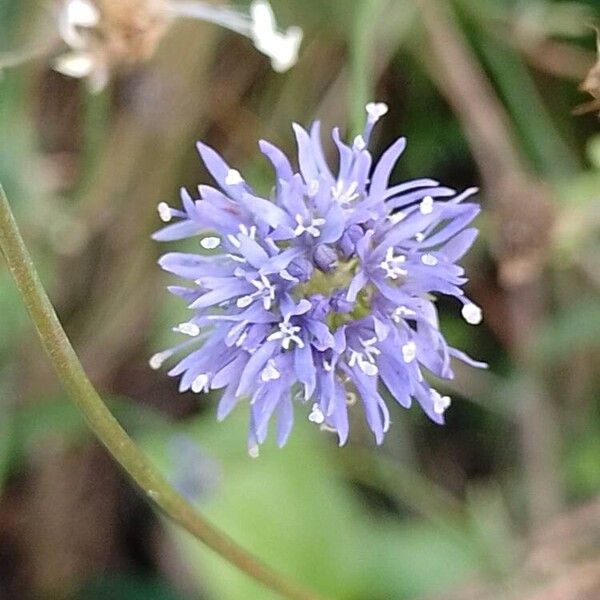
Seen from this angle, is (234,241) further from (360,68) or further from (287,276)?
(360,68)

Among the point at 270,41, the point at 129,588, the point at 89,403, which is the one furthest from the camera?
the point at 129,588

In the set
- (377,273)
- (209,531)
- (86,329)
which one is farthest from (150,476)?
(86,329)

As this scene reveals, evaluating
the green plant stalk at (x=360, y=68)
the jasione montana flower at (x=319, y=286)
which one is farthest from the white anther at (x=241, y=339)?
the green plant stalk at (x=360, y=68)

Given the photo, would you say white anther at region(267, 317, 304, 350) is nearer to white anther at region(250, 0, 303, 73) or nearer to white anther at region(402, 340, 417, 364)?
white anther at region(402, 340, 417, 364)

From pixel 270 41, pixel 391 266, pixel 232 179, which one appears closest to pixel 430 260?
pixel 391 266

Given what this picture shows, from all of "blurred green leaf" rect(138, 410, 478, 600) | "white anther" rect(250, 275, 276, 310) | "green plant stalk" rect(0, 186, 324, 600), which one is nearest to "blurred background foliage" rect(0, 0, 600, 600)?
"blurred green leaf" rect(138, 410, 478, 600)

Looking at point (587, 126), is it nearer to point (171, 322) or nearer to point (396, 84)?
point (396, 84)

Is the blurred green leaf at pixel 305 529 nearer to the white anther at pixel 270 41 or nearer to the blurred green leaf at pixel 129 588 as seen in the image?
the blurred green leaf at pixel 129 588
